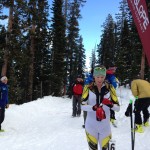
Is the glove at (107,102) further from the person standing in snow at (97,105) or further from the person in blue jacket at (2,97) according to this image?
the person in blue jacket at (2,97)

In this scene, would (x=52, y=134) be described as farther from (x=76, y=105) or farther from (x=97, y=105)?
(x=97, y=105)

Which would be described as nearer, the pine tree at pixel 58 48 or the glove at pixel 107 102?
the glove at pixel 107 102

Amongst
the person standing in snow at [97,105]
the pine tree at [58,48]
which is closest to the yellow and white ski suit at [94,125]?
the person standing in snow at [97,105]

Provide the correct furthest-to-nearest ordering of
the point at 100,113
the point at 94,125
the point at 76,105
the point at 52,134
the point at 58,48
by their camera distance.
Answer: the point at 58,48, the point at 76,105, the point at 52,134, the point at 94,125, the point at 100,113

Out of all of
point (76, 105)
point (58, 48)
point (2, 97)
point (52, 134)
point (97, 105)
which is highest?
point (58, 48)

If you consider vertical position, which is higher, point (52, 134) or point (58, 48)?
point (58, 48)

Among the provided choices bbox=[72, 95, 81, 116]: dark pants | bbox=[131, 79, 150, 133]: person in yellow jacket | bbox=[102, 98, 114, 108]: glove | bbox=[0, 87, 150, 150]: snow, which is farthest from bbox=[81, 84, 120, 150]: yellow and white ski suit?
bbox=[72, 95, 81, 116]: dark pants

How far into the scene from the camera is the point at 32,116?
56.3ft

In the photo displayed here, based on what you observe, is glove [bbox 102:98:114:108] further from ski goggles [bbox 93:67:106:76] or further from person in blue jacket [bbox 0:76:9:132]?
person in blue jacket [bbox 0:76:9:132]

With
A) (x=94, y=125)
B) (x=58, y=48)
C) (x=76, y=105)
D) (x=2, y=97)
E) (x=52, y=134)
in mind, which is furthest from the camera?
(x=58, y=48)

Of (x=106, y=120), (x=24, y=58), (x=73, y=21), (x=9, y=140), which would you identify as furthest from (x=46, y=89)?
(x=106, y=120)

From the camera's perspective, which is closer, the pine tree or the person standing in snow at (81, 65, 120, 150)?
the person standing in snow at (81, 65, 120, 150)

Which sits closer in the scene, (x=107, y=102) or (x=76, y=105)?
(x=107, y=102)

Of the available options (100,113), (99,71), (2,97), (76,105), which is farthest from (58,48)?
(100,113)
